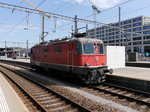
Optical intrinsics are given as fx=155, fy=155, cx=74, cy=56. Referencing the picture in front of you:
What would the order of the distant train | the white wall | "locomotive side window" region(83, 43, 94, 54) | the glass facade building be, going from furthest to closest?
the glass facade building, the white wall, "locomotive side window" region(83, 43, 94, 54), the distant train

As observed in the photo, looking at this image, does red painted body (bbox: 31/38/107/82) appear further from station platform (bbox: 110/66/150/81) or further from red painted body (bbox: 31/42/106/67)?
station platform (bbox: 110/66/150/81)

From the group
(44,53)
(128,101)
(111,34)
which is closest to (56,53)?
(44,53)

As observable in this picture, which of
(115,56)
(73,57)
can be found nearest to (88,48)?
(73,57)

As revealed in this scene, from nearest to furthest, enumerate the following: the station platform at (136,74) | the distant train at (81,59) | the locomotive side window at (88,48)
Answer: the distant train at (81,59)
the locomotive side window at (88,48)
the station platform at (136,74)

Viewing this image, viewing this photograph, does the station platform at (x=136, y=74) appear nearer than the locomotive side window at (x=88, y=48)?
No

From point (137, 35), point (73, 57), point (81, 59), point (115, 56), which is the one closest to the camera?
point (81, 59)

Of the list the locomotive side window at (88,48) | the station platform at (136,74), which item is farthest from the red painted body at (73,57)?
the station platform at (136,74)

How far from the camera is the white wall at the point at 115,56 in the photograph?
18.2 metres

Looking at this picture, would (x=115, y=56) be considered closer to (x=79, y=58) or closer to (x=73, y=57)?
(x=73, y=57)

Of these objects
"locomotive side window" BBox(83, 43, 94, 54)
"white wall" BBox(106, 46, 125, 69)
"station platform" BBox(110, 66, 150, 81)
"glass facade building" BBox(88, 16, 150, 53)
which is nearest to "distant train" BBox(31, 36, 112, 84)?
"locomotive side window" BBox(83, 43, 94, 54)

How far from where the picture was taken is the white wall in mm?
18203

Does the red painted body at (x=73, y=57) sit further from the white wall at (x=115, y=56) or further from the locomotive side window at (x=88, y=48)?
the white wall at (x=115, y=56)

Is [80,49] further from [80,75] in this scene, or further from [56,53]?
[56,53]

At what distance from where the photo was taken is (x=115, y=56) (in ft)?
A: 62.5
